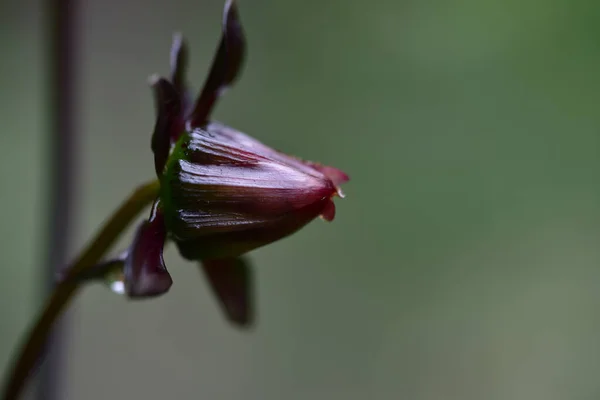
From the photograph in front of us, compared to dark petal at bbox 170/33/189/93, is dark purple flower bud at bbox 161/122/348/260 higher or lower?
lower

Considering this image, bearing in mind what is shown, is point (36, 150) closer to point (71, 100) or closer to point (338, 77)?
point (338, 77)

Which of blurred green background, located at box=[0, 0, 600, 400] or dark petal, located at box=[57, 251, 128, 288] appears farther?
blurred green background, located at box=[0, 0, 600, 400]

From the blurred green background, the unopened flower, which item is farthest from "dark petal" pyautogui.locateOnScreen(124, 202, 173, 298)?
the blurred green background

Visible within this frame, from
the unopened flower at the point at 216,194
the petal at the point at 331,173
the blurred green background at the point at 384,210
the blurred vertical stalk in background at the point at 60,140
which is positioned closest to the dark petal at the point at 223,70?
the unopened flower at the point at 216,194

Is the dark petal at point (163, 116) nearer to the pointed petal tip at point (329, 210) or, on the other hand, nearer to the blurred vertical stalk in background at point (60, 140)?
the pointed petal tip at point (329, 210)

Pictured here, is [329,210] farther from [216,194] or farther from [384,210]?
[384,210]

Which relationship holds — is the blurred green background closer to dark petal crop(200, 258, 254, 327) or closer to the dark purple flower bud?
dark petal crop(200, 258, 254, 327)

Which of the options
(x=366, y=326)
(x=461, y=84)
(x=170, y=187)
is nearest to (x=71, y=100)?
(x=170, y=187)
